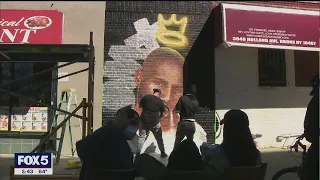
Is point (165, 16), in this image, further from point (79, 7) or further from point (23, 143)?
point (23, 143)

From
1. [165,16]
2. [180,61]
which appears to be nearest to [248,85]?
[180,61]

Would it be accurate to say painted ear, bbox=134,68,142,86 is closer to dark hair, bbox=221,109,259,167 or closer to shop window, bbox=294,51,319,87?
shop window, bbox=294,51,319,87

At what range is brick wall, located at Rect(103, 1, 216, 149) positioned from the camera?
32.6 feet

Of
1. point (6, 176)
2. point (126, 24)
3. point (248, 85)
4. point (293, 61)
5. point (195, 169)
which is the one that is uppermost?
point (126, 24)

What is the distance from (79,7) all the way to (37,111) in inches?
110

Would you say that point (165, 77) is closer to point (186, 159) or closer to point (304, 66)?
point (304, 66)

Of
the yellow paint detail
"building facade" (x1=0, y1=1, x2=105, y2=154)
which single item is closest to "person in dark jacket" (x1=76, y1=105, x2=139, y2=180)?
"building facade" (x1=0, y1=1, x2=105, y2=154)

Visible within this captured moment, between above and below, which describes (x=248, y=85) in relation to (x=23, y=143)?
above

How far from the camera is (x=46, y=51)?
545 cm

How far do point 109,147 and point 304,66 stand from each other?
863 centimetres

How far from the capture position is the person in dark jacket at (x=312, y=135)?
4559 millimetres

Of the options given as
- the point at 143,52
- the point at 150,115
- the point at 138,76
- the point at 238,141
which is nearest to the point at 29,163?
the point at 238,141

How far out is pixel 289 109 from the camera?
1074 centimetres

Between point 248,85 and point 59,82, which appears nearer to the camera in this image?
point 59,82
